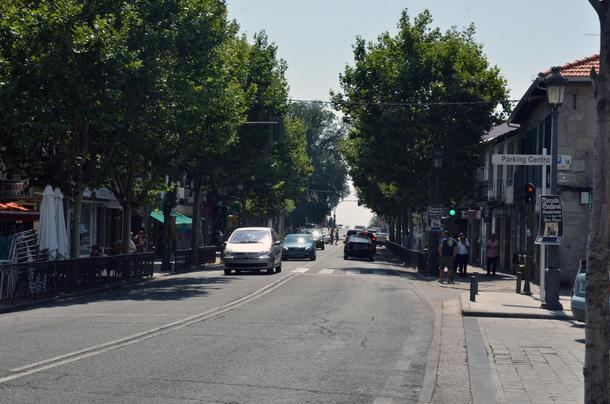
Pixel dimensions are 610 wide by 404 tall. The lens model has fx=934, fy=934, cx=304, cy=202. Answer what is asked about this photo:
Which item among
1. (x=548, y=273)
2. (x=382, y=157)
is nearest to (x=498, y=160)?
(x=548, y=273)

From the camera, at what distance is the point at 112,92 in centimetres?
2461

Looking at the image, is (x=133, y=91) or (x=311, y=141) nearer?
(x=133, y=91)

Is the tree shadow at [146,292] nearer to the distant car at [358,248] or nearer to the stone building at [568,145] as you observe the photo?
the stone building at [568,145]

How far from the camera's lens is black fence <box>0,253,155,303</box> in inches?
788

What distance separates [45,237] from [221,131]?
42.0ft

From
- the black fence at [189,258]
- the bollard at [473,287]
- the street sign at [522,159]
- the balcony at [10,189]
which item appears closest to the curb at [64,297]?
the balcony at [10,189]

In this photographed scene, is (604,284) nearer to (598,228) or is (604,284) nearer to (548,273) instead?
(598,228)

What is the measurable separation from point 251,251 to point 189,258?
25.6 feet

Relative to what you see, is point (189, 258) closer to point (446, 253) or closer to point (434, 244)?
point (434, 244)

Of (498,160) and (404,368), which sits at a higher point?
(498,160)

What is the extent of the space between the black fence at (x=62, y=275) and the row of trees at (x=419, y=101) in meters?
16.0

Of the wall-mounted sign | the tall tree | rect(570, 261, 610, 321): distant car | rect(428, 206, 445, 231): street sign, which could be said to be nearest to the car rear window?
rect(428, 206, 445, 231): street sign

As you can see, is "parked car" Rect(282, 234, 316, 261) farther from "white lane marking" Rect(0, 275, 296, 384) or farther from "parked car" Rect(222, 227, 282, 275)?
Answer: "white lane marking" Rect(0, 275, 296, 384)

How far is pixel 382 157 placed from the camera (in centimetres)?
4278
